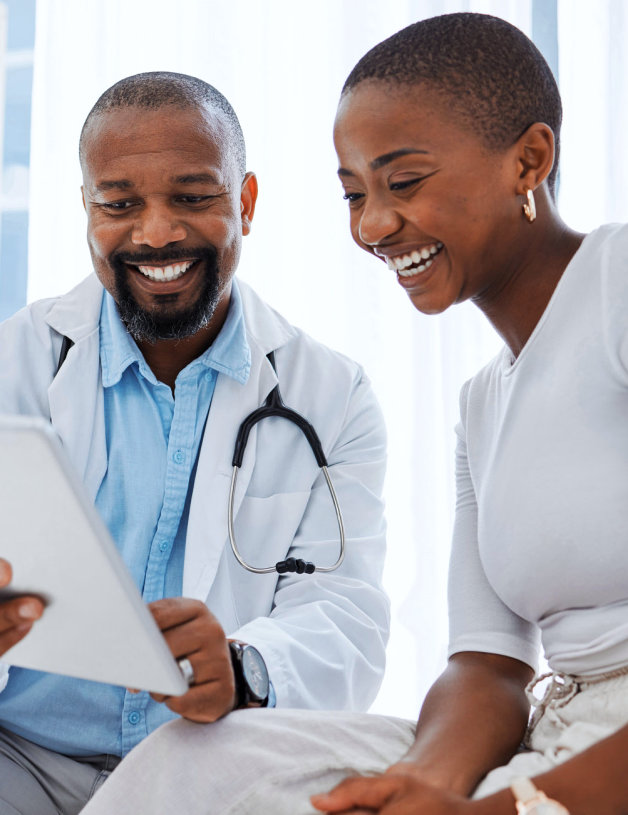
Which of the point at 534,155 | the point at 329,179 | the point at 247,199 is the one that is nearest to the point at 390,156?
the point at 534,155

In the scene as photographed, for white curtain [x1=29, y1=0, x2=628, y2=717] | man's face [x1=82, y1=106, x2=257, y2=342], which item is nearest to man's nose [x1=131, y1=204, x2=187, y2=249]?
man's face [x1=82, y1=106, x2=257, y2=342]

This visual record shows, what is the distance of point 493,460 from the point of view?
1.04m

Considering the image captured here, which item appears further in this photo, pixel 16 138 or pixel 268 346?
pixel 16 138

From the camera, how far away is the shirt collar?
1.54 meters

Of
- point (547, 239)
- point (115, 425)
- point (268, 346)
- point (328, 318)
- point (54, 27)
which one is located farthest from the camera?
point (54, 27)

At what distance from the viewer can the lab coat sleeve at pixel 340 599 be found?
126 centimetres

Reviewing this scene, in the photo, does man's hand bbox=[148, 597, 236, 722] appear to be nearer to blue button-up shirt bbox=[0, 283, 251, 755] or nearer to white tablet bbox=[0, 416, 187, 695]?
white tablet bbox=[0, 416, 187, 695]

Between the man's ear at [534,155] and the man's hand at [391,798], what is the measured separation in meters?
0.60

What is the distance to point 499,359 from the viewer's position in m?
1.14

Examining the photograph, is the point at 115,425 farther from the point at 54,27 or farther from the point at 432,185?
the point at 54,27

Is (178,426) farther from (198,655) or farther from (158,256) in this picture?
(198,655)

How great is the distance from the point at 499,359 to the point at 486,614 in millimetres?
296

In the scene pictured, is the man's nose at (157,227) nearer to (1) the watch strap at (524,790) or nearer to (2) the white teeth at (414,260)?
(2) the white teeth at (414,260)

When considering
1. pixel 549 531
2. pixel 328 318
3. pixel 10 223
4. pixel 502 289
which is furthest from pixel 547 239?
pixel 10 223
